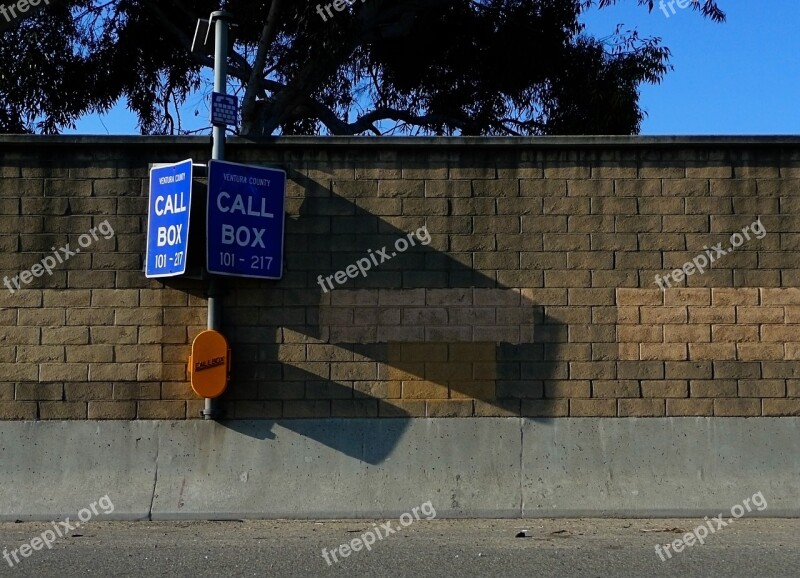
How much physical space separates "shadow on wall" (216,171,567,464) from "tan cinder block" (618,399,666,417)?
651 millimetres

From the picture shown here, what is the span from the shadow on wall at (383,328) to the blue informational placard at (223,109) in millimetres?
803

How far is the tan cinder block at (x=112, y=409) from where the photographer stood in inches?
344

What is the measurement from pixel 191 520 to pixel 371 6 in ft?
33.8

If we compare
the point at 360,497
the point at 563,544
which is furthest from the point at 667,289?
the point at 360,497

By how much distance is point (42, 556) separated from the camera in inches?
275

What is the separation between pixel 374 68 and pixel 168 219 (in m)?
11.7

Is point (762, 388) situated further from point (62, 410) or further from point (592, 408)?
point (62, 410)

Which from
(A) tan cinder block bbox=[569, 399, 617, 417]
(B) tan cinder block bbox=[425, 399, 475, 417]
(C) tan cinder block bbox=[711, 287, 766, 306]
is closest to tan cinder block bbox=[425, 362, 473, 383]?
(B) tan cinder block bbox=[425, 399, 475, 417]

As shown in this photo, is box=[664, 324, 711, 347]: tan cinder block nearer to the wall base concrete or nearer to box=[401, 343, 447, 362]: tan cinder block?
the wall base concrete

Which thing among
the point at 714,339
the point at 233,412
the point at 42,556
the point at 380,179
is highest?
the point at 380,179

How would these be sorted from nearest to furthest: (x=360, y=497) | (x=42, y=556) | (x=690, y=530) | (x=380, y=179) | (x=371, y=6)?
(x=42, y=556) → (x=690, y=530) → (x=360, y=497) → (x=380, y=179) → (x=371, y=6)

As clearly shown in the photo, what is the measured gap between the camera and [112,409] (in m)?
8.76

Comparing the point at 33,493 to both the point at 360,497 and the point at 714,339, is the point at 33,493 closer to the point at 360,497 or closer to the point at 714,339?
the point at 360,497

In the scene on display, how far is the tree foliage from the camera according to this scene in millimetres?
17281
